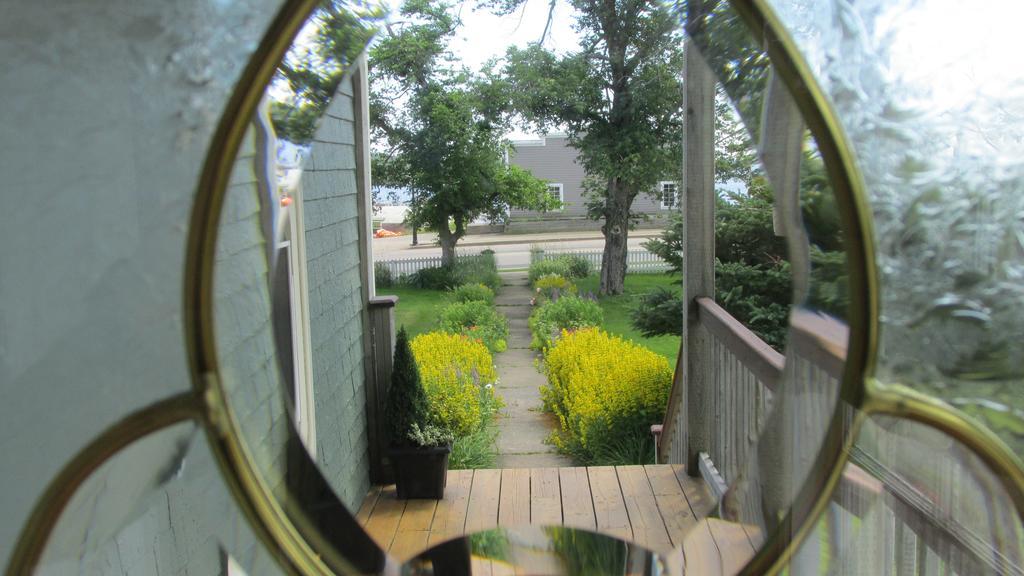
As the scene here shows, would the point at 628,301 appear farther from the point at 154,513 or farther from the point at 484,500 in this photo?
the point at 154,513

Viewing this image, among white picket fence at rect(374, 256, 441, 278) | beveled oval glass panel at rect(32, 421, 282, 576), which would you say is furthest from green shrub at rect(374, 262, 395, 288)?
beveled oval glass panel at rect(32, 421, 282, 576)

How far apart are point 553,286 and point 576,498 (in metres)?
0.68

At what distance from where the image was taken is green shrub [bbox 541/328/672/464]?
1375 mm

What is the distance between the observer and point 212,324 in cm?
31

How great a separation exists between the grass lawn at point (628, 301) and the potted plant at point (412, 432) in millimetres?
343

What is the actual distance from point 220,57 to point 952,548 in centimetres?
40

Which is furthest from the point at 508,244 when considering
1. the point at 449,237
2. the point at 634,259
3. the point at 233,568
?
the point at 233,568

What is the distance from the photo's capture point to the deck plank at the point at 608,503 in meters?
0.75

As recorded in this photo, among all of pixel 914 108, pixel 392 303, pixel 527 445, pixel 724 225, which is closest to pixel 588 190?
pixel 724 225

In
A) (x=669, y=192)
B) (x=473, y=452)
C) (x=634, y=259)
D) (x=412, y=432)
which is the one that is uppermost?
(x=669, y=192)

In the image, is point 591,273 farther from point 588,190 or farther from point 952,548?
point 952,548

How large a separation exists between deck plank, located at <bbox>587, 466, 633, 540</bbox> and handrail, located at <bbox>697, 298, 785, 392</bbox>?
0.65ft

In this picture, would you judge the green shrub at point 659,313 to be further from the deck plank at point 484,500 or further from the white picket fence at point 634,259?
the deck plank at point 484,500

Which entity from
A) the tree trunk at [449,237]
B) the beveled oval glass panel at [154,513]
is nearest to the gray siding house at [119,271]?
the beveled oval glass panel at [154,513]
